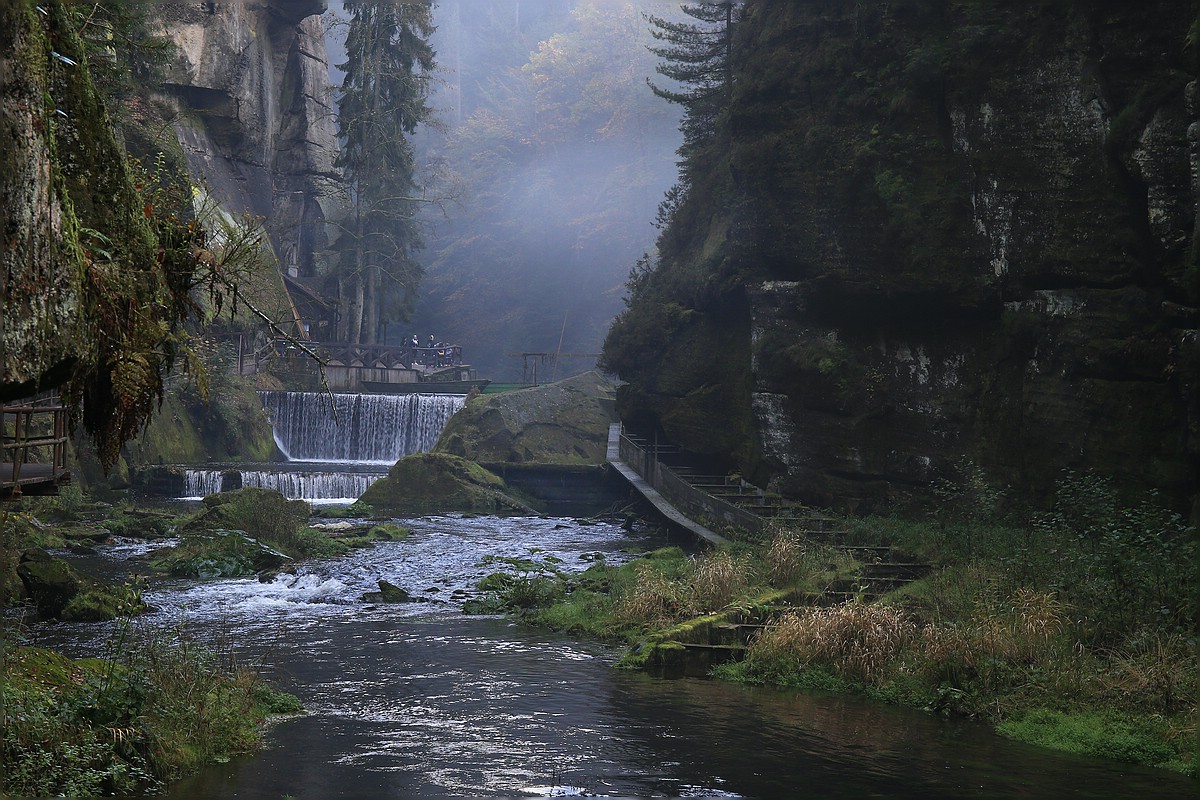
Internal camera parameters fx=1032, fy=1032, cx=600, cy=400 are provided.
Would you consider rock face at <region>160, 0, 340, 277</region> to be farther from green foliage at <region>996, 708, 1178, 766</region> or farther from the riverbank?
green foliage at <region>996, 708, 1178, 766</region>

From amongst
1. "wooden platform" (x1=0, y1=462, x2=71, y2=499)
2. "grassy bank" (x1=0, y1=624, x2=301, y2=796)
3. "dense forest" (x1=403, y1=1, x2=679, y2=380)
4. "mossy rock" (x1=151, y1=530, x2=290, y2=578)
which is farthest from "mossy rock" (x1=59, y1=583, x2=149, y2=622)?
"dense forest" (x1=403, y1=1, x2=679, y2=380)

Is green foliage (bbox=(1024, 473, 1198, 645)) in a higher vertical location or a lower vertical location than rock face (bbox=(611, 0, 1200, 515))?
lower

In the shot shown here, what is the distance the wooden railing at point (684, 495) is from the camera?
20.9 metres

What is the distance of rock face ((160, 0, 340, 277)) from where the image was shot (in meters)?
45.1

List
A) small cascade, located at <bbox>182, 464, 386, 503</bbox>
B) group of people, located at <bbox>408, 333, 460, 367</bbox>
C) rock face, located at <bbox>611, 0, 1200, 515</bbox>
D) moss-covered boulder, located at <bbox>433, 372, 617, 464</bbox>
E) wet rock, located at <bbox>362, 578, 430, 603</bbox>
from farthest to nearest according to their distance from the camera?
group of people, located at <bbox>408, 333, 460, 367</bbox> < moss-covered boulder, located at <bbox>433, 372, 617, 464</bbox> < small cascade, located at <bbox>182, 464, 386, 503</bbox> < wet rock, located at <bbox>362, 578, 430, 603</bbox> < rock face, located at <bbox>611, 0, 1200, 515</bbox>

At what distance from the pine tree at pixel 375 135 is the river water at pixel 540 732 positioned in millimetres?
40080

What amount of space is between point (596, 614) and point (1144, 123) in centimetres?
1185

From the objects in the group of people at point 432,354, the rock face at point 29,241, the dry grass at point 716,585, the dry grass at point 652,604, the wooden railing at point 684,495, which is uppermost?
the group of people at point 432,354

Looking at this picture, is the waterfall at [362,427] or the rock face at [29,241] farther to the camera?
the waterfall at [362,427]

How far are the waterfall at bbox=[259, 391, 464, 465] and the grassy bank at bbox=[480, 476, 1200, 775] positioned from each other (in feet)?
78.0

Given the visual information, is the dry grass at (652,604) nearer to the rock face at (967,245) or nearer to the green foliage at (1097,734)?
the green foliage at (1097,734)

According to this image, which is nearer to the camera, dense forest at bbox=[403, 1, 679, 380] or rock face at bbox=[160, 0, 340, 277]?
rock face at bbox=[160, 0, 340, 277]

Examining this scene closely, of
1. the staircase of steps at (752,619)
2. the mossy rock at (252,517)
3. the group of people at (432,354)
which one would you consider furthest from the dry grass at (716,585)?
the group of people at (432,354)

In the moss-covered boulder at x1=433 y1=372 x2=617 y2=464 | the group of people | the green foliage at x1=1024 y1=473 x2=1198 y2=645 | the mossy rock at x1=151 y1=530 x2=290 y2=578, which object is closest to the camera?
the green foliage at x1=1024 y1=473 x2=1198 y2=645
